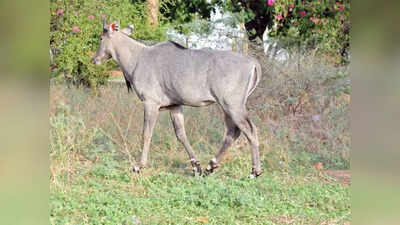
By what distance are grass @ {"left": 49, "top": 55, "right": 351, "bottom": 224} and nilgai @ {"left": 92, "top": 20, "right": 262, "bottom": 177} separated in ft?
1.45

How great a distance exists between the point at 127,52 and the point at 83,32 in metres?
2.89

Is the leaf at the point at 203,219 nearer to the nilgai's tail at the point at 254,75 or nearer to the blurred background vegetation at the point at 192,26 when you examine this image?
the nilgai's tail at the point at 254,75

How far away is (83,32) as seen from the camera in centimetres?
864

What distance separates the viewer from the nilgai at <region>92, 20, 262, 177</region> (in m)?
5.74

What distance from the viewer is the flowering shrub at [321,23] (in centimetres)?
1093

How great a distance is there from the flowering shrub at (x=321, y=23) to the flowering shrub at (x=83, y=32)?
3.24 m

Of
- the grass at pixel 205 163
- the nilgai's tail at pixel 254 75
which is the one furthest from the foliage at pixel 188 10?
the nilgai's tail at pixel 254 75

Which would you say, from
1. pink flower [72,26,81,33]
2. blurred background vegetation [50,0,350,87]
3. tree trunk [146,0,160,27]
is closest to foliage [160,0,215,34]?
blurred background vegetation [50,0,350,87]

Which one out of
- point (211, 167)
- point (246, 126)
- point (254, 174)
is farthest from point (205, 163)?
point (246, 126)

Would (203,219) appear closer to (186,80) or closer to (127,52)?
(186,80)

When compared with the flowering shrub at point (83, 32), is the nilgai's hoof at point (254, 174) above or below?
below
